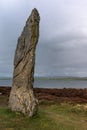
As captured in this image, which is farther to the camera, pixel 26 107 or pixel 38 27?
pixel 38 27

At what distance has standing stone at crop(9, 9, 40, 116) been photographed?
2192 cm

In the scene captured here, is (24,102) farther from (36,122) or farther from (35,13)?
(35,13)

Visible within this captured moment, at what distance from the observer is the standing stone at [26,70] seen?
2192 cm

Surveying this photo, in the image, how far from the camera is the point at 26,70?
22.6 metres

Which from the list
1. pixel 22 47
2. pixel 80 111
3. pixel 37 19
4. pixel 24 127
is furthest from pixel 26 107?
pixel 80 111

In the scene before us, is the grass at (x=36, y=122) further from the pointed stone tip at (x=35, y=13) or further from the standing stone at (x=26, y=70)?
the pointed stone tip at (x=35, y=13)

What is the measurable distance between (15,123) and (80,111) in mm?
8763

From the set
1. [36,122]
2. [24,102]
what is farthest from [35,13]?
[36,122]

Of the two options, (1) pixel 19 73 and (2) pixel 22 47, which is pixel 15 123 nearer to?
(1) pixel 19 73

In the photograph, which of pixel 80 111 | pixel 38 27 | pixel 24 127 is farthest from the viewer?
pixel 80 111

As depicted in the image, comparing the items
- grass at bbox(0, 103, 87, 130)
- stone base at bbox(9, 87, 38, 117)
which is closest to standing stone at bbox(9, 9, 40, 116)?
stone base at bbox(9, 87, 38, 117)

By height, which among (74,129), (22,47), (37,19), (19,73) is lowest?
(74,129)

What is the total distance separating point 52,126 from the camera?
66.4 feet

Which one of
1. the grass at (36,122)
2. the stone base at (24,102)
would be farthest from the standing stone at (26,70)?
the grass at (36,122)
